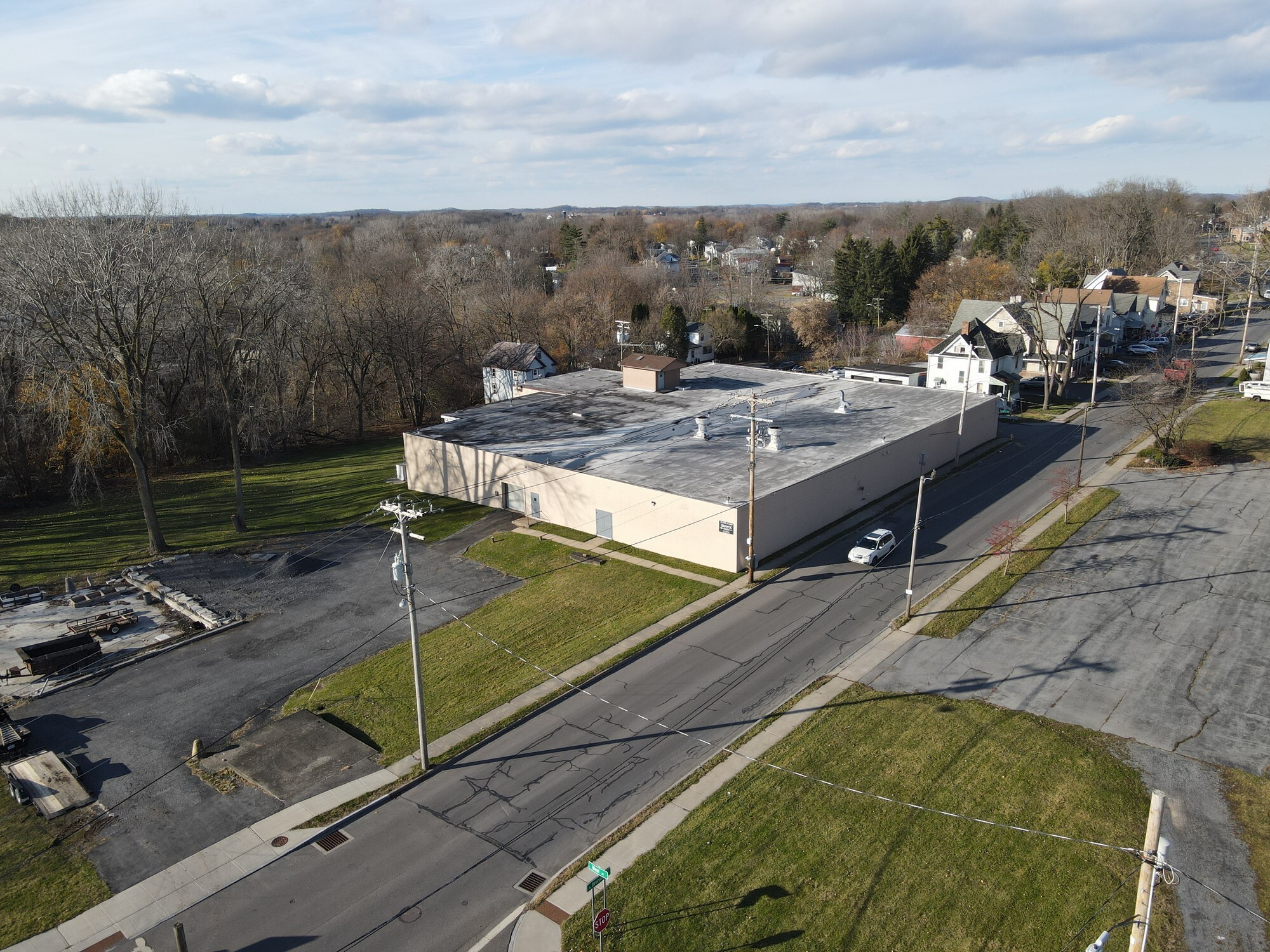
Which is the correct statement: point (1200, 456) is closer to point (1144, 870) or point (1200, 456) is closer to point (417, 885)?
point (1144, 870)

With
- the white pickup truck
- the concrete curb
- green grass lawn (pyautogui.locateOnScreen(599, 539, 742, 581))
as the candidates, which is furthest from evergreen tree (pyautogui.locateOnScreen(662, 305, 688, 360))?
the concrete curb

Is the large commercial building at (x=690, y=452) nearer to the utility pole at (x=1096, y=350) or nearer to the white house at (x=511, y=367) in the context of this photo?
the white house at (x=511, y=367)

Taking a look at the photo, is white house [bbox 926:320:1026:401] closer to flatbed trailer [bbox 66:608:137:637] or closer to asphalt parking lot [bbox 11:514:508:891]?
asphalt parking lot [bbox 11:514:508:891]

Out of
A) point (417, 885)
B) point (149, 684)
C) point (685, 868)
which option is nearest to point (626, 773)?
point (685, 868)

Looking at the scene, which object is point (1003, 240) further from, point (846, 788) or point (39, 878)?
point (39, 878)

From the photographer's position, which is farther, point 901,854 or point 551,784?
point 551,784

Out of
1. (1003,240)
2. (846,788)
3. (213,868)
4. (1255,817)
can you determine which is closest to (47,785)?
(213,868)

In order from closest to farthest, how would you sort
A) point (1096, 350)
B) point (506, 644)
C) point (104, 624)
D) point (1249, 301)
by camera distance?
point (506, 644) → point (104, 624) → point (1096, 350) → point (1249, 301)
